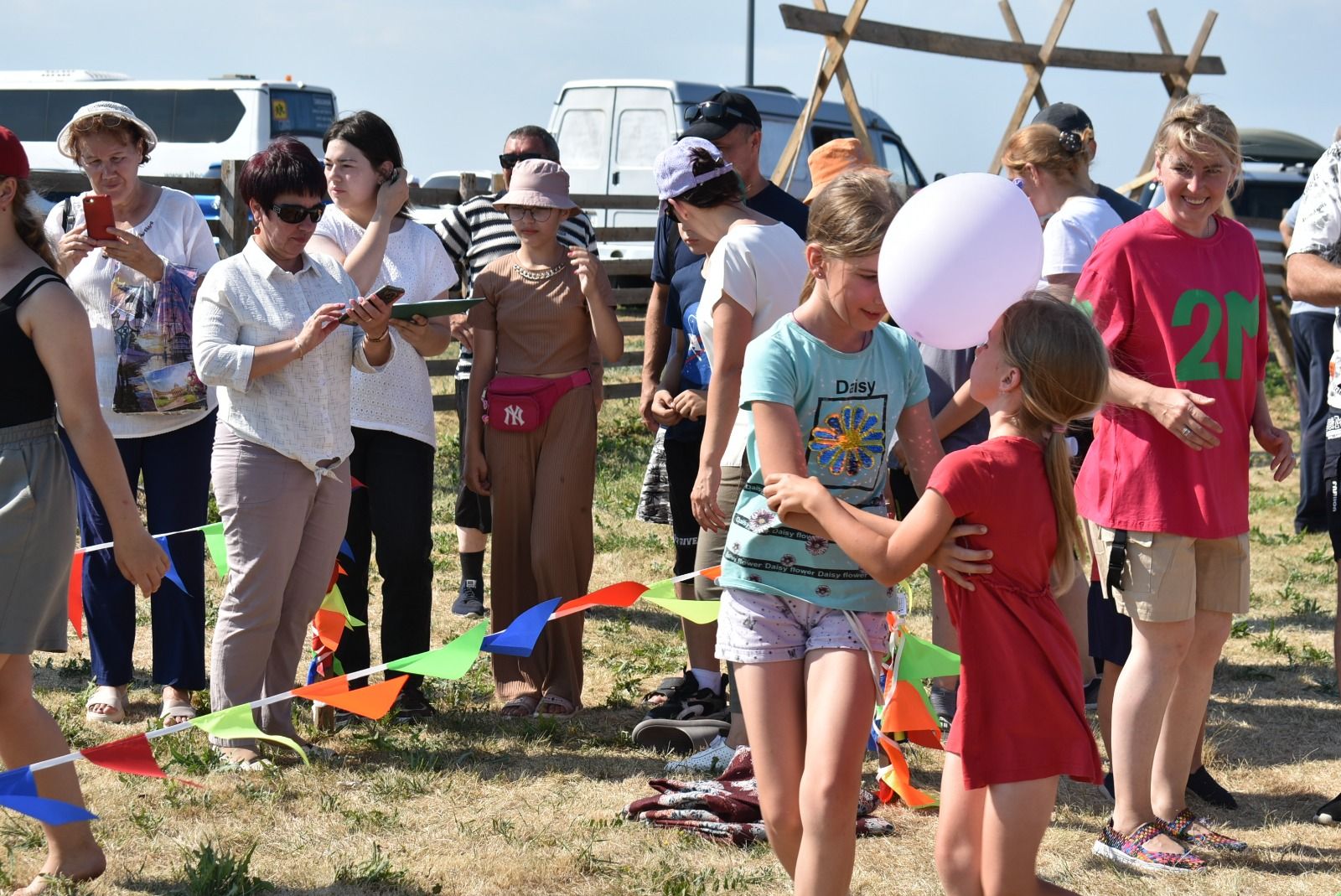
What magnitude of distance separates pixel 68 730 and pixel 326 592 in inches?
42.1

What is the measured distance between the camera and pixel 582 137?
1750cm

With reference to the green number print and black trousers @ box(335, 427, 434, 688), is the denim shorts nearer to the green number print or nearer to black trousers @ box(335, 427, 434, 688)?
the green number print

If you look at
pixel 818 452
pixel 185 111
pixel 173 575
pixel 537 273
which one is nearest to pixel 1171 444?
pixel 818 452

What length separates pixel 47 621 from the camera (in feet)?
11.1

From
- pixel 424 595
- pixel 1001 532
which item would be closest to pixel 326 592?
pixel 424 595

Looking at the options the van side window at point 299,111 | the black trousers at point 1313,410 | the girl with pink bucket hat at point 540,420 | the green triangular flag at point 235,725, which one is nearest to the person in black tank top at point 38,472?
the green triangular flag at point 235,725

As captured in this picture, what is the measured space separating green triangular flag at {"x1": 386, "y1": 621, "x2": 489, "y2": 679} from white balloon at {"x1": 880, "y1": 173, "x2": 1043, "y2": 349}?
5.92 feet

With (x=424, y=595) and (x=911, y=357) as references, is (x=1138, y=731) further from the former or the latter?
(x=424, y=595)

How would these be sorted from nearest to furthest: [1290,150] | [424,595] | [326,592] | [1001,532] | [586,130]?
[1001,532] < [326,592] < [424,595] < [586,130] < [1290,150]

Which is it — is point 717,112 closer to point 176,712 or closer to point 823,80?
point 176,712

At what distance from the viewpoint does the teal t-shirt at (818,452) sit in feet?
10.1

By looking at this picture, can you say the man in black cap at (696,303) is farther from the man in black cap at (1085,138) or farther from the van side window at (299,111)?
the van side window at (299,111)

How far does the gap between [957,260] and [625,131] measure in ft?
48.7

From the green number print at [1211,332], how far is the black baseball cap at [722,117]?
1.71 metres
